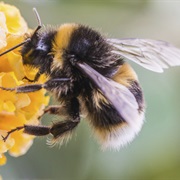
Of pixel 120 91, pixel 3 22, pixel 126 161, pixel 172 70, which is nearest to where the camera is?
pixel 120 91

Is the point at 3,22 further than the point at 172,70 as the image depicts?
No

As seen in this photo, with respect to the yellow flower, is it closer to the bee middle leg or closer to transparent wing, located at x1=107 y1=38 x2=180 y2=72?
the bee middle leg

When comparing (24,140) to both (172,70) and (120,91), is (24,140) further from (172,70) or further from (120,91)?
(172,70)

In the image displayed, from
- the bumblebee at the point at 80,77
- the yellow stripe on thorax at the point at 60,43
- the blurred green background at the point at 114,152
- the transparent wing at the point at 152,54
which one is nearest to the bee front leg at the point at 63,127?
the bumblebee at the point at 80,77

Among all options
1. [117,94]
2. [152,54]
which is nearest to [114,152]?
[152,54]

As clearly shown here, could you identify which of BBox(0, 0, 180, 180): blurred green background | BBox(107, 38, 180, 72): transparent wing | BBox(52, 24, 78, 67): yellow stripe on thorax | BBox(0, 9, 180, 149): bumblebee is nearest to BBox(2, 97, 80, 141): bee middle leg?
BBox(0, 9, 180, 149): bumblebee

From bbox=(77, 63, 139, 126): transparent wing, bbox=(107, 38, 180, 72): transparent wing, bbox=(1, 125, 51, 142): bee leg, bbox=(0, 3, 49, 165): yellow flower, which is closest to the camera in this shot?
bbox=(77, 63, 139, 126): transparent wing

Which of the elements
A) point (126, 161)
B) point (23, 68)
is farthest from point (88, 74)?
point (126, 161)
